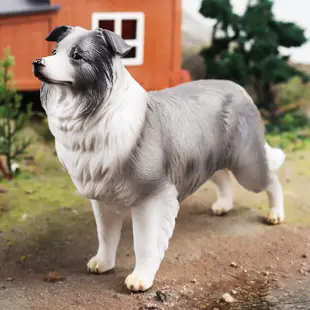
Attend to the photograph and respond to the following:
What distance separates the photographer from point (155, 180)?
291cm

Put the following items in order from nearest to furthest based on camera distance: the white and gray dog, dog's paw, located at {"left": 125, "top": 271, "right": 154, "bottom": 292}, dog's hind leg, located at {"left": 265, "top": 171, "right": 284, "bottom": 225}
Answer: the white and gray dog → dog's paw, located at {"left": 125, "top": 271, "right": 154, "bottom": 292} → dog's hind leg, located at {"left": 265, "top": 171, "right": 284, "bottom": 225}

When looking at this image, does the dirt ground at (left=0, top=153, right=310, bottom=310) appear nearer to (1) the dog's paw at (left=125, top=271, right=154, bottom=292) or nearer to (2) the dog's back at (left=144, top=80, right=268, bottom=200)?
(1) the dog's paw at (left=125, top=271, right=154, bottom=292)

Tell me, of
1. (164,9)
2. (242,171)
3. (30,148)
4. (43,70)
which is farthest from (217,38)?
(43,70)

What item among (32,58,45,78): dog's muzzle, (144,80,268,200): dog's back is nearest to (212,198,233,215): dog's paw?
(144,80,268,200): dog's back

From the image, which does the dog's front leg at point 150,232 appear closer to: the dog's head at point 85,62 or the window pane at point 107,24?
the dog's head at point 85,62

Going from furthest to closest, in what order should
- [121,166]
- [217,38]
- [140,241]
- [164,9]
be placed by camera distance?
[217,38] < [164,9] < [140,241] < [121,166]

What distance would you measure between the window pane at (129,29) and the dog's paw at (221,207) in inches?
86.6

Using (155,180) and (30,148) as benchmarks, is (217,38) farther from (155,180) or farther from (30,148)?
(155,180)

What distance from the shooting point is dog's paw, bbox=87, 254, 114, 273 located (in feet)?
10.9

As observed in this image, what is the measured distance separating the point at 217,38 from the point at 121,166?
4.35 metres

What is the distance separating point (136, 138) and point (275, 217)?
1.60 m

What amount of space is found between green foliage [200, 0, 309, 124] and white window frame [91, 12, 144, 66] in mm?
1235

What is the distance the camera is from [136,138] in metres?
2.77

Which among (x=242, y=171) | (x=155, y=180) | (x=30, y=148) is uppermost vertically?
(x=155, y=180)
